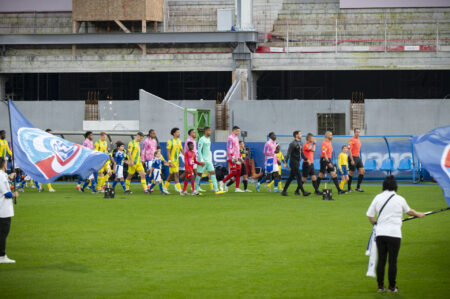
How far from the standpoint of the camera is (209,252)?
12.3m

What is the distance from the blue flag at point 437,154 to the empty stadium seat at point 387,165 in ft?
70.1

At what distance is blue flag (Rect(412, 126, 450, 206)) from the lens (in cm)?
1095

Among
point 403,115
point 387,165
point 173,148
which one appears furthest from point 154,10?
point 173,148

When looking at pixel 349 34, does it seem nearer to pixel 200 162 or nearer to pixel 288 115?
pixel 288 115

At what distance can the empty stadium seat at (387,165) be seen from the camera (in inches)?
1293

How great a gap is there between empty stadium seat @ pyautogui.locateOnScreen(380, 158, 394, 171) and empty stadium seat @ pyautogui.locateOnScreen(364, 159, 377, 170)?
0.30m

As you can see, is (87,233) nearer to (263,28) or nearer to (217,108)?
(217,108)

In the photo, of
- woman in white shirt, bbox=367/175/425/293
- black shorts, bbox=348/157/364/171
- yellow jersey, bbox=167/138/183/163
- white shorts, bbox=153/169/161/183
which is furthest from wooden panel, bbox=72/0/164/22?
woman in white shirt, bbox=367/175/425/293

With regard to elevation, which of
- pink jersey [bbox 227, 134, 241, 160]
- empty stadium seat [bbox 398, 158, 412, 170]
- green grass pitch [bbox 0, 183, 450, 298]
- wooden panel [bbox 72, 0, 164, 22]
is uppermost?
wooden panel [bbox 72, 0, 164, 22]

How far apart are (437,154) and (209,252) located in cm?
386

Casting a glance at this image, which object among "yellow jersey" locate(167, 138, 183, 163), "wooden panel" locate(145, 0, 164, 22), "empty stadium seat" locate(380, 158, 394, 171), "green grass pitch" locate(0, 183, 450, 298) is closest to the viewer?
"green grass pitch" locate(0, 183, 450, 298)

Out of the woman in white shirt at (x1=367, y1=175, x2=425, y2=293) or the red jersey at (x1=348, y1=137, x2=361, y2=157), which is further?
the red jersey at (x1=348, y1=137, x2=361, y2=157)

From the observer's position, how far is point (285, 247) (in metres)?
12.8

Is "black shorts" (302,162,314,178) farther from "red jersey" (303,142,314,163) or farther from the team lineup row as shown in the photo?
"red jersey" (303,142,314,163)
